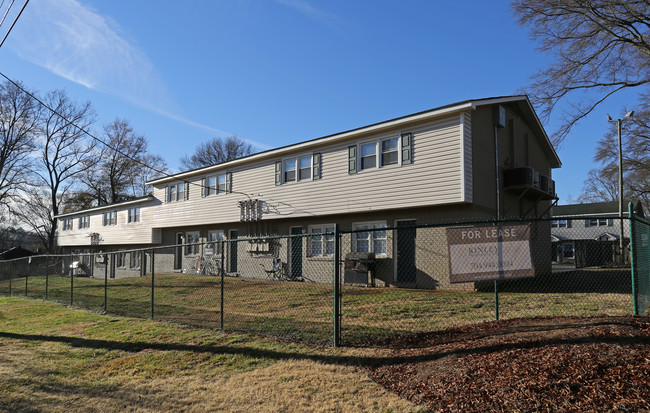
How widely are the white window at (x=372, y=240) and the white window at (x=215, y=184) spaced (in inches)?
326

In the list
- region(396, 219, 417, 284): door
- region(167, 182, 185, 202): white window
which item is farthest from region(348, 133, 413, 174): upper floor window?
region(167, 182, 185, 202): white window

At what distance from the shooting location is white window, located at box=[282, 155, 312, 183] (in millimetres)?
17484

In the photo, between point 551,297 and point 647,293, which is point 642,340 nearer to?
point 647,293

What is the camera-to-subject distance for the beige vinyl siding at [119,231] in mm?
27328

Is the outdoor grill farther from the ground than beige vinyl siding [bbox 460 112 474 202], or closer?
closer

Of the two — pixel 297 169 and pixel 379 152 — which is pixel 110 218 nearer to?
pixel 297 169

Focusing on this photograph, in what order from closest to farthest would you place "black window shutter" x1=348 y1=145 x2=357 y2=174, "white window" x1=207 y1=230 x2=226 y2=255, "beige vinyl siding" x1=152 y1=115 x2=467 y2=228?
"beige vinyl siding" x1=152 y1=115 x2=467 y2=228
"black window shutter" x1=348 y1=145 x2=357 y2=174
"white window" x1=207 y1=230 x2=226 y2=255

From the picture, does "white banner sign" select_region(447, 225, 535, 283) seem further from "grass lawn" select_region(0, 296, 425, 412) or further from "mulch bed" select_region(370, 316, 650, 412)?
"grass lawn" select_region(0, 296, 425, 412)

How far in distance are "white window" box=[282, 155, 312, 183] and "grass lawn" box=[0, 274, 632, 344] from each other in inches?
203

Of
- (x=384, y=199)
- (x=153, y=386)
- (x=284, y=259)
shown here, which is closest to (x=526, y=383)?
(x=153, y=386)

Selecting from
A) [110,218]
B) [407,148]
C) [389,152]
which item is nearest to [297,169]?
[389,152]

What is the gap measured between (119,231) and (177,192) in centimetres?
915

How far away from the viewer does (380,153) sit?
15.0 m

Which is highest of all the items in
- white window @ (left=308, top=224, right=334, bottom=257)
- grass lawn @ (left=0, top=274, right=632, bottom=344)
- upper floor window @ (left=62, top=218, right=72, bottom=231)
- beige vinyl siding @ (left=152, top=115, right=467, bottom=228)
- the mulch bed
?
beige vinyl siding @ (left=152, top=115, right=467, bottom=228)
